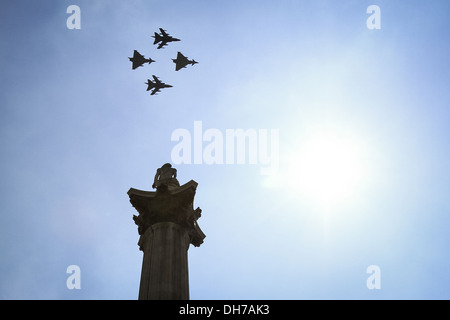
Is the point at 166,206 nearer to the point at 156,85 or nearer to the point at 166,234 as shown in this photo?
the point at 166,234

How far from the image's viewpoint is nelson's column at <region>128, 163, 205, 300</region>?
18.1 meters

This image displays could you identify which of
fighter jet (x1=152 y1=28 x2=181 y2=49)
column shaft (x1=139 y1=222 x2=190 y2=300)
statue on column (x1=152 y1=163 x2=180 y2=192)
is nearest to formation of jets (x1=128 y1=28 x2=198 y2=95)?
fighter jet (x1=152 y1=28 x2=181 y2=49)

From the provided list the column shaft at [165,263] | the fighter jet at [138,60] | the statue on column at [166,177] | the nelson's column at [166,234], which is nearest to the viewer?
the column shaft at [165,263]

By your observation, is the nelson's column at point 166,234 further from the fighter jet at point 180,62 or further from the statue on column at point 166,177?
the fighter jet at point 180,62

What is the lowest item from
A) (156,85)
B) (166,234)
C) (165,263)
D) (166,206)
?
(165,263)

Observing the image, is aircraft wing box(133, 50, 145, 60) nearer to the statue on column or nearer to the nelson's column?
the statue on column

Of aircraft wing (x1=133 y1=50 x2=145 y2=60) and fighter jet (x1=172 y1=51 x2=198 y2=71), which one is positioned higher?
aircraft wing (x1=133 y1=50 x2=145 y2=60)

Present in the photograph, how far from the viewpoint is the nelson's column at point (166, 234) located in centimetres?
1808

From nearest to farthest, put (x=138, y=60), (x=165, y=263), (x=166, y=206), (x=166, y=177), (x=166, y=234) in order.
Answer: (x=165, y=263) → (x=166, y=234) → (x=166, y=206) → (x=166, y=177) → (x=138, y=60)

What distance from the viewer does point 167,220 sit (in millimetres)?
20594

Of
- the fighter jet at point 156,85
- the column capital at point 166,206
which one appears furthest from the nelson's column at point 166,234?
the fighter jet at point 156,85

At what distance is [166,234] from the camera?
2005cm

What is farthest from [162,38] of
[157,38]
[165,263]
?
[165,263]
